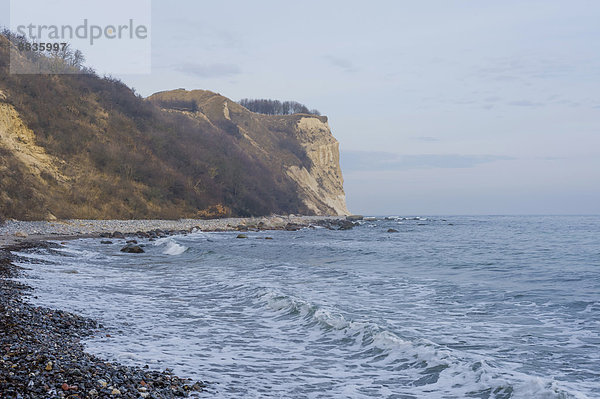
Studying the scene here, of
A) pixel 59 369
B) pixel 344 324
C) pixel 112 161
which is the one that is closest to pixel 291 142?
pixel 112 161

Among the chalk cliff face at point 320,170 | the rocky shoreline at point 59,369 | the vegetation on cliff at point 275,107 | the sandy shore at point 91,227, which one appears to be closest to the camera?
the rocky shoreline at point 59,369

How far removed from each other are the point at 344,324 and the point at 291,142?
8943 centimetres

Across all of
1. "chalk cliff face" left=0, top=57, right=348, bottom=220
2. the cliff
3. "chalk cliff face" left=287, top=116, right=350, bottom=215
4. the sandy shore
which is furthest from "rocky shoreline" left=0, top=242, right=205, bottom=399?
"chalk cliff face" left=287, top=116, right=350, bottom=215

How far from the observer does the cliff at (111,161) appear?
3488 centimetres

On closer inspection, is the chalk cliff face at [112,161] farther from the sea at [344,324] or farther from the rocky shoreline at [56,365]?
the rocky shoreline at [56,365]

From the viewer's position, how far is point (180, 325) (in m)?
8.93

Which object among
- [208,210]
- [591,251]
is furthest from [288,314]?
[208,210]

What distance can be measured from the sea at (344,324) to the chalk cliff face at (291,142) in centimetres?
6528

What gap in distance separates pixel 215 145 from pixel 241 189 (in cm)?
997

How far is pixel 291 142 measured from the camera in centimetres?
9725

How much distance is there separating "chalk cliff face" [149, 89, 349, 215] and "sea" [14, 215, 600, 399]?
214 feet

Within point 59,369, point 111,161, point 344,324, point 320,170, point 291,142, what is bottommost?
point 344,324

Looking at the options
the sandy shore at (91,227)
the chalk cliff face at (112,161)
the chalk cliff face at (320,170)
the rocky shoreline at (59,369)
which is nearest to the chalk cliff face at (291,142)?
the chalk cliff face at (320,170)

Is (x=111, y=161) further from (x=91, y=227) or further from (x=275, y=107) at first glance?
(x=275, y=107)
